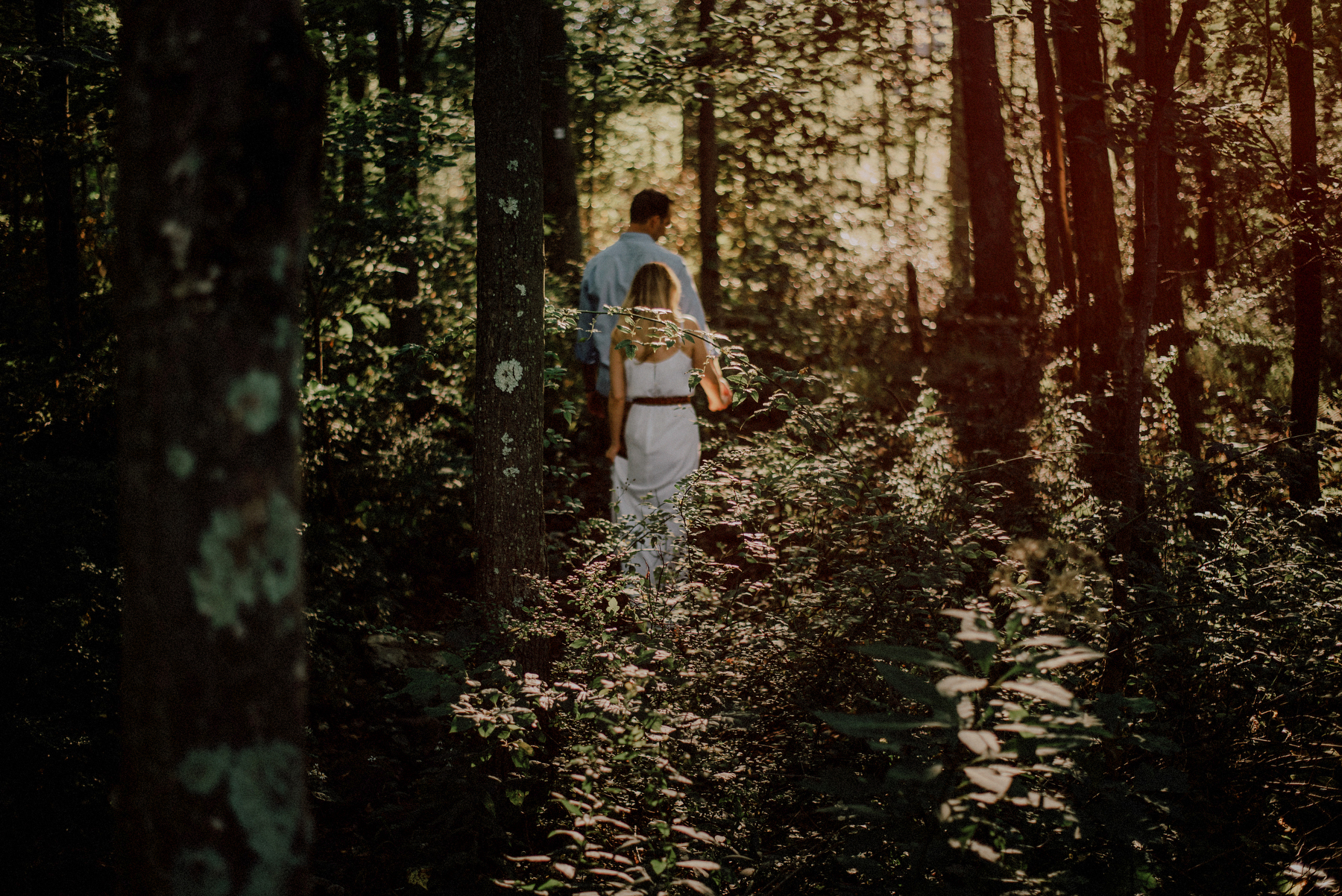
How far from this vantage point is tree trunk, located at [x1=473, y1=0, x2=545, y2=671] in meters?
3.74

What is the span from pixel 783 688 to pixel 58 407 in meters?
5.50

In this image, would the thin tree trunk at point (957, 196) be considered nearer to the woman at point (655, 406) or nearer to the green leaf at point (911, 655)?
the woman at point (655, 406)

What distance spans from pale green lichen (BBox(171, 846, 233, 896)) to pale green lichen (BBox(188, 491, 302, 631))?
1.35 feet

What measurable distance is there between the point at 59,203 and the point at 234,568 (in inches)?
290

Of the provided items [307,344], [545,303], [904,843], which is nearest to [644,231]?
[545,303]

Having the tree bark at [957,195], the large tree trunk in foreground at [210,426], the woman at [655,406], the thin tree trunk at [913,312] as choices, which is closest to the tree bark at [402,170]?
the woman at [655,406]

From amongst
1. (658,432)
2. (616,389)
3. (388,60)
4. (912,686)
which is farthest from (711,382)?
(388,60)

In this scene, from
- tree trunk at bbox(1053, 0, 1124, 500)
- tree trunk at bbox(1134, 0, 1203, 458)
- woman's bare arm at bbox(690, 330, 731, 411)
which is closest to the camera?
tree trunk at bbox(1134, 0, 1203, 458)

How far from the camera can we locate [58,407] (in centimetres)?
590

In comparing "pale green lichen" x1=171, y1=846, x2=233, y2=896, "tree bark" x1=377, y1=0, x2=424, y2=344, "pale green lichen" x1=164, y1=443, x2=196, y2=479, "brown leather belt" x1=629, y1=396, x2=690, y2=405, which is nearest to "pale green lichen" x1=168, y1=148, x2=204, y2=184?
"pale green lichen" x1=164, y1=443, x2=196, y2=479

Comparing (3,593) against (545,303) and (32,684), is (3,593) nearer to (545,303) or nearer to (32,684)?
(32,684)

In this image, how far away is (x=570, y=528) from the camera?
24.7ft

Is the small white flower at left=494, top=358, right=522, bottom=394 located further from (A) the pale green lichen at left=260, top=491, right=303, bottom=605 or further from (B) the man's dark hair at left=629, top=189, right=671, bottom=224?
(B) the man's dark hair at left=629, top=189, right=671, bottom=224

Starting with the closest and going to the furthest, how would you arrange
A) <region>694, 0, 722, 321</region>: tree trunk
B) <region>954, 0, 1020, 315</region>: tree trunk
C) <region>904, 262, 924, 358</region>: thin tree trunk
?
<region>694, 0, 722, 321</region>: tree trunk → <region>954, 0, 1020, 315</region>: tree trunk → <region>904, 262, 924, 358</region>: thin tree trunk
